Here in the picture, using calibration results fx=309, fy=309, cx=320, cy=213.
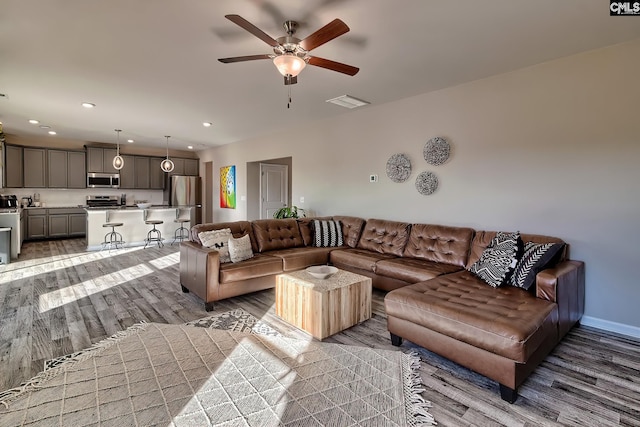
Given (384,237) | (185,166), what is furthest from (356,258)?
(185,166)

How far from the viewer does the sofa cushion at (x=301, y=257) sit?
4125 mm

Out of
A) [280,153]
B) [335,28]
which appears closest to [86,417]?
[335,28]

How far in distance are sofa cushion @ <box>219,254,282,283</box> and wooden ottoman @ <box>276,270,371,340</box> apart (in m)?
0.62

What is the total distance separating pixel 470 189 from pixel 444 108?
3.73 ft

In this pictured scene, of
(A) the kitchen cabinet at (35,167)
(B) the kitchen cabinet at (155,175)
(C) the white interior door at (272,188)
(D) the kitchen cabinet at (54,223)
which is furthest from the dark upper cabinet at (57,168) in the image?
(C) the white interior door at (272,188)

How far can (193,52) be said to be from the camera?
3047 mm

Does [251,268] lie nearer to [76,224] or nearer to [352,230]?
[352,230]

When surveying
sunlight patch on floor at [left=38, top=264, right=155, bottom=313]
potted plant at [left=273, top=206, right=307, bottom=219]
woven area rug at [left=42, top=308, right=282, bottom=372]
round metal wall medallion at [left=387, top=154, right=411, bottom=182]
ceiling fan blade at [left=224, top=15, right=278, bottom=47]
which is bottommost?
woven area rug at [left=42, top=308, right=282, bottom=372]

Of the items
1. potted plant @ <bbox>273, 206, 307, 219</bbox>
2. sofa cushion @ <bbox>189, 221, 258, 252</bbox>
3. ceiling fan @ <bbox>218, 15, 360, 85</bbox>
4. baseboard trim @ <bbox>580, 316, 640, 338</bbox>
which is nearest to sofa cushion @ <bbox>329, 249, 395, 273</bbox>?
sofa cushion @ <bbox>189, 221, 258, 252</bbox>

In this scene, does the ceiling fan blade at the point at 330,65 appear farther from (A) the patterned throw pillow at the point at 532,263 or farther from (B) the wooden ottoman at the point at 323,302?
(A) the patterned throw pillow at the point at 532,263

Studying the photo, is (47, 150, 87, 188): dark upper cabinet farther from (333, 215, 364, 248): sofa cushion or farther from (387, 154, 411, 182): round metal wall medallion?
(387, 154, 411, 182): round metal wall medallion

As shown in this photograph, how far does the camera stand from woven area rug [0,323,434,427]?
1.81m

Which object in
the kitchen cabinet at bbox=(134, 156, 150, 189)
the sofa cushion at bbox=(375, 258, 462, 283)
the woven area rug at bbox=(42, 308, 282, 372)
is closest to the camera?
the woven area rug at bbox=(42, 308, 282, 372)

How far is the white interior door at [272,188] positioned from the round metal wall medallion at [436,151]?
4885 mm
